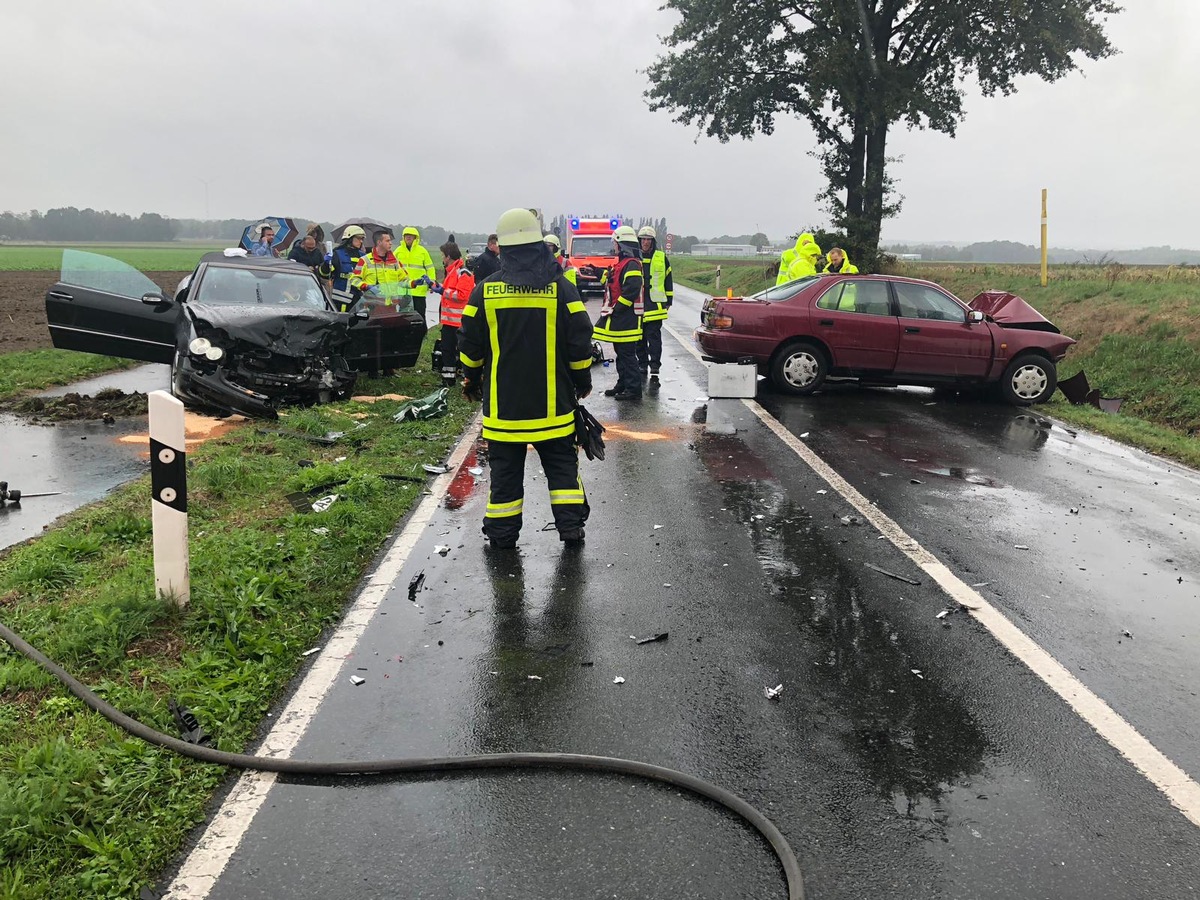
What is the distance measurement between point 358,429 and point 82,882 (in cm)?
723

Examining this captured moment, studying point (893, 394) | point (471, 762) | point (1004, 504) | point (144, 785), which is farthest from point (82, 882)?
point (893, 394)

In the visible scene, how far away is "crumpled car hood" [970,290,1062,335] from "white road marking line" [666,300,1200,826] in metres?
6.94

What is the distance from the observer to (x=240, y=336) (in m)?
10.1

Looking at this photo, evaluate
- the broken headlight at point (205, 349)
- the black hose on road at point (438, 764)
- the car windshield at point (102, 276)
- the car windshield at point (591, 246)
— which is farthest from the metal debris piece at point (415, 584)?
the car windshield at point (591, 246)

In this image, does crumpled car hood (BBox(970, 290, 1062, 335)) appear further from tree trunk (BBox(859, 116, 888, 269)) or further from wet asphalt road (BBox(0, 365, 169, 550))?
tree trunk (BBox(859, 116, 888, 269))

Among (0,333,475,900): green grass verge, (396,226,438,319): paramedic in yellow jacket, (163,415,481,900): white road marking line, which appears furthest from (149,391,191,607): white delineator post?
(396,226,438,319): paramedic in yellow jacket

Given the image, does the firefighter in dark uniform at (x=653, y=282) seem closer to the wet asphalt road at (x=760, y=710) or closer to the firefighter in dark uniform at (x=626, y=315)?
the firefighter in dark uniform at (x=626, y=315)

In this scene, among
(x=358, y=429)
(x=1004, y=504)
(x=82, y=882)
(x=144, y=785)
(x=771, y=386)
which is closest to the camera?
(x=82, y=882)

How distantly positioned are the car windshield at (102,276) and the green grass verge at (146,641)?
3.58 metres

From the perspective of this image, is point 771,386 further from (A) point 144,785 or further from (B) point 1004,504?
(A) point 144,785

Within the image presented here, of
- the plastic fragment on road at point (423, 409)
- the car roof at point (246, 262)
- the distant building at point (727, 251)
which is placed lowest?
the plastic fragment on road at point (423, 409)

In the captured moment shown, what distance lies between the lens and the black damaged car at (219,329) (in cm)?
996

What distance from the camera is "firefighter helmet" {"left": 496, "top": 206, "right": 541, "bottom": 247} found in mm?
5672

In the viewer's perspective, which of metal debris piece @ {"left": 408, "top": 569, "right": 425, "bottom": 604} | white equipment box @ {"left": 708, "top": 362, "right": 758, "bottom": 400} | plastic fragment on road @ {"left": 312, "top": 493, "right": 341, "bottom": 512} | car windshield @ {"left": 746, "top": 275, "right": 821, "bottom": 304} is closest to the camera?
metal debris piece @ {"left": 408, "top": 569, "right": 425, "bottom": 604}
